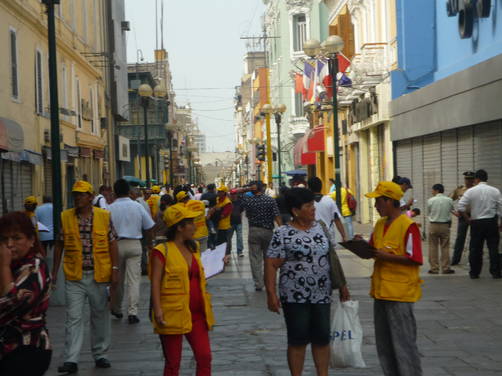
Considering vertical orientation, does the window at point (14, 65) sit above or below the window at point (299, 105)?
below

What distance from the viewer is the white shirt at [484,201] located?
49.5 feet

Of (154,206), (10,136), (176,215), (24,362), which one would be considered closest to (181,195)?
(154,206)

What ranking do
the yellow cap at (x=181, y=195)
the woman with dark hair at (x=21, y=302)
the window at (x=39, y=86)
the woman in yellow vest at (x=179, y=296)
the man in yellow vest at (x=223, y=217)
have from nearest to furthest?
the woman with dark hair at (x=21, y=302) → the woman in yellow vest at (x=179, y=296) → the yellow cap at (x=181, y=195) → the man in yellow vest at (x=223, y=217) → the window at (x=39, y=86)

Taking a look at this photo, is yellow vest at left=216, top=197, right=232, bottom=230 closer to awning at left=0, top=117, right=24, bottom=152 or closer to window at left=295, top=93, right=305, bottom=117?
awning at left=0, top=117, right=24, bottom=152

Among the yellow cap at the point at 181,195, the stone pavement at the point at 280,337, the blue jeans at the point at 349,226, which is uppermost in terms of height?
the yellow cap at the point at 181,195

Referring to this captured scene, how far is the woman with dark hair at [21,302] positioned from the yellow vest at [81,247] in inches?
152

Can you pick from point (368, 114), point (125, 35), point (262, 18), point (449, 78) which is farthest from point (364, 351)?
point (262, 18)

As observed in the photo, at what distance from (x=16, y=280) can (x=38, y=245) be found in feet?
1.34

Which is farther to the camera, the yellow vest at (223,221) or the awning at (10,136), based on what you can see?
the yellow vest at (223,221)

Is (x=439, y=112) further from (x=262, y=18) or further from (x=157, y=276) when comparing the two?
(x=262, y=18)

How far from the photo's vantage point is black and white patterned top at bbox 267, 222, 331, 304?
712cm

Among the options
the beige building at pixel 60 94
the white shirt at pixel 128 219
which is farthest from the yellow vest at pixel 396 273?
the beige building at pixel 60 94

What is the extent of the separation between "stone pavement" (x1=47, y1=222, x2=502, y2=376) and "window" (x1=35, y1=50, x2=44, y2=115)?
1151 cm

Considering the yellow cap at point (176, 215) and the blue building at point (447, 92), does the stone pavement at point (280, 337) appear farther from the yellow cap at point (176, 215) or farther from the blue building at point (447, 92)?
the blue building at point (447, 92)
